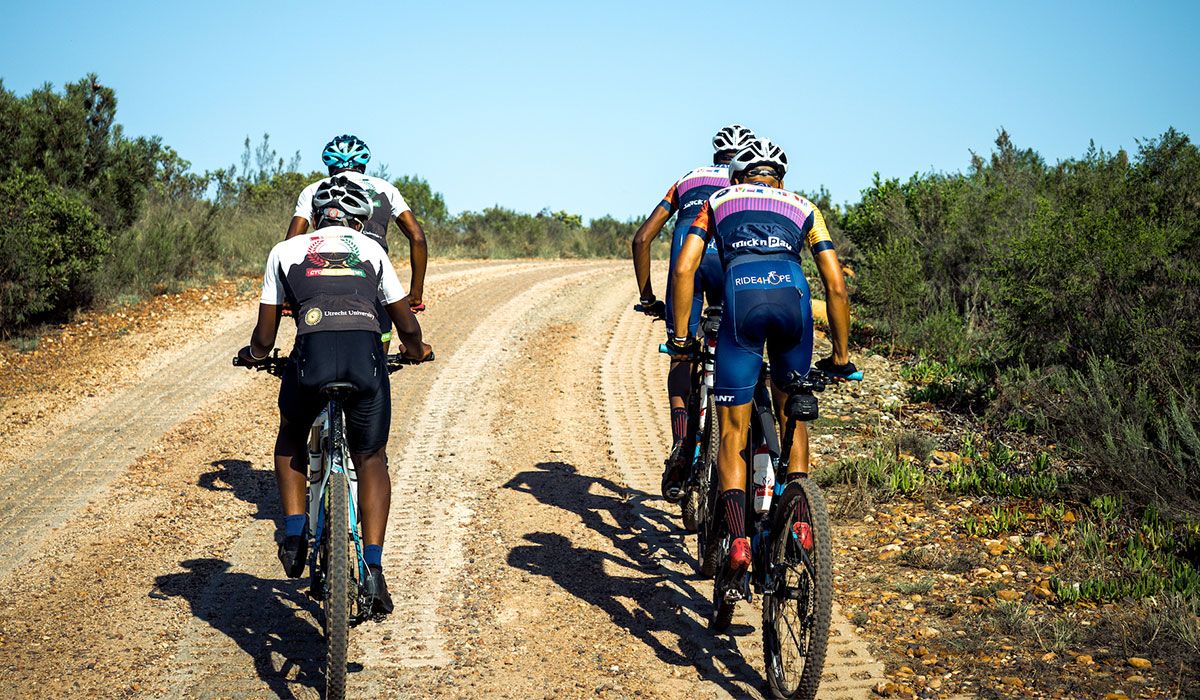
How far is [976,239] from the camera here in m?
14.7

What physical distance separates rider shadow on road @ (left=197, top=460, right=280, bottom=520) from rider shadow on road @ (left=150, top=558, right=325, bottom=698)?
3.93ft

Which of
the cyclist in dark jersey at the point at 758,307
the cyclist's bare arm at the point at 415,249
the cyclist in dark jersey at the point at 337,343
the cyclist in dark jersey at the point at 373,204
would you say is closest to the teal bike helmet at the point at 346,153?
the cyclist in dark jersey at the point at 373,204

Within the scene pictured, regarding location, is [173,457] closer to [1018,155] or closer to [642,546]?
[642,546]

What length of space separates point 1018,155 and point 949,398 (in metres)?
12.9

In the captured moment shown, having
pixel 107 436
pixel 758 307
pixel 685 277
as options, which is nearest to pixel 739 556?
pixel 758 307

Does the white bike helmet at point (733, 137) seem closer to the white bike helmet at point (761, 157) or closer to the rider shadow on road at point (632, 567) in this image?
the white bike helmet at point (761, 157)

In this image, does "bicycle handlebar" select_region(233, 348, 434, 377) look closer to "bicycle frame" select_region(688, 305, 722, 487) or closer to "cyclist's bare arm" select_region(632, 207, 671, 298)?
"bicycle frame" select_region(688, 305, 722, 487)

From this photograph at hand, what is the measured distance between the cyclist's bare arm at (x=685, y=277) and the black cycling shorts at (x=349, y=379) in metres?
1.53

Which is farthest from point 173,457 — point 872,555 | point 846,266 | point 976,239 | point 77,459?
point 846,266

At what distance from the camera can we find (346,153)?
695 cm

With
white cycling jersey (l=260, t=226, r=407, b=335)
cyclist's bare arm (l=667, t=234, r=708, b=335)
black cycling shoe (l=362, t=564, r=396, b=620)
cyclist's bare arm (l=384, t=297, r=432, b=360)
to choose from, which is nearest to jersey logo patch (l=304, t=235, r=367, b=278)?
white cycling jersey (l=260, t=226, r=407, b=335)

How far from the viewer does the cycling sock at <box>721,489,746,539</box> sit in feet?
15.9

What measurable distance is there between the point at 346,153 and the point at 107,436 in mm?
4456

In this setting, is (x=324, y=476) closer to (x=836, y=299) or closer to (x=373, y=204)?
(x=836, y=299)
